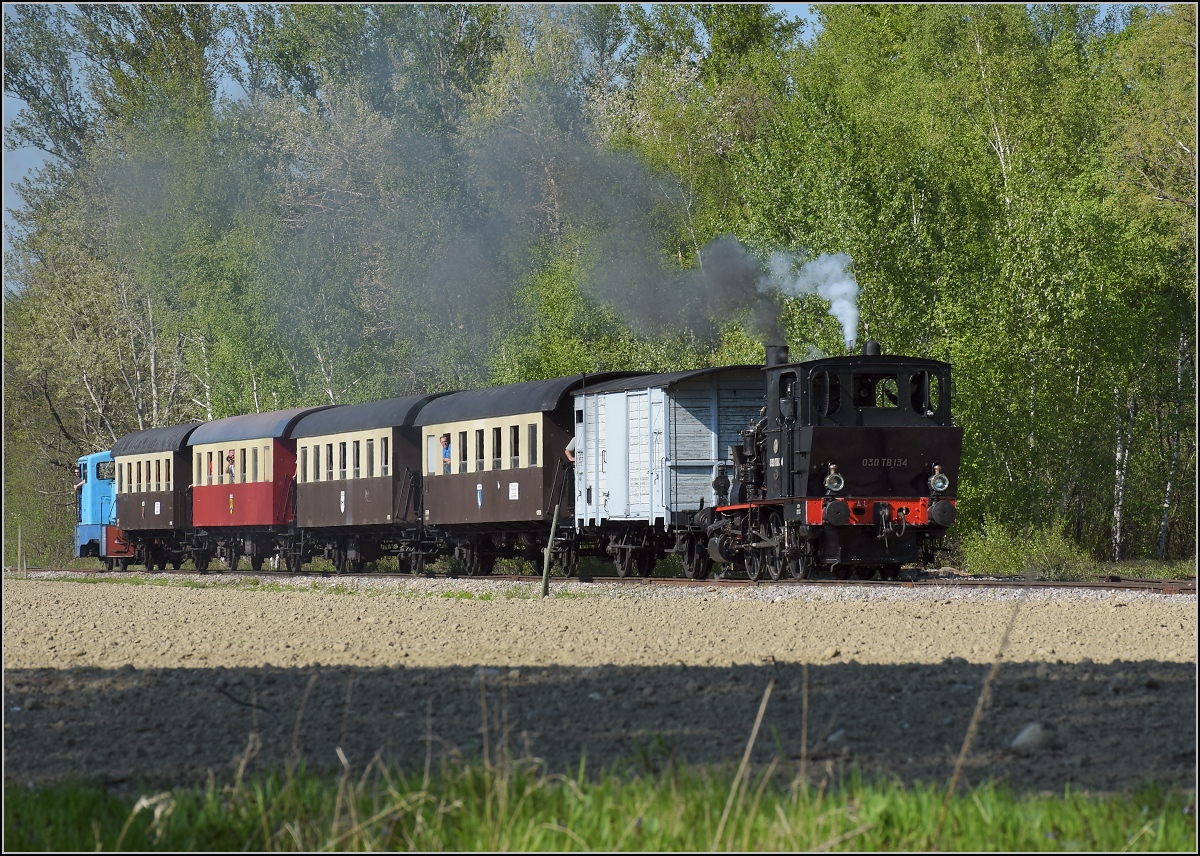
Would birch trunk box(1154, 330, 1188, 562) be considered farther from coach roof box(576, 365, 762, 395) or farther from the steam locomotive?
coach roof box(576, 365, 762, 395)

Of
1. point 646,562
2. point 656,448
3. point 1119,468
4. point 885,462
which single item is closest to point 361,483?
point 646,562

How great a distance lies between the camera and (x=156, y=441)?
35969 millimetres

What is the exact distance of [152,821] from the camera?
18.8 ft

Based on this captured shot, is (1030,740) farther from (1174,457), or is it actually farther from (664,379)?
(1174,457)

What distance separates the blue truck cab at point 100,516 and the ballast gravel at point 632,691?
22985 mm

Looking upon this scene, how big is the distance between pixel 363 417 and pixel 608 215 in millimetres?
12200

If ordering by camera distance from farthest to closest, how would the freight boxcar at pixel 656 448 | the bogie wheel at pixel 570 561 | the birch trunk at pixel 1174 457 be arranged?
the birch trunk at pixel 1174 457, the bogie wheel at pixel 570 561, the freight boxcar at pixel 656 448

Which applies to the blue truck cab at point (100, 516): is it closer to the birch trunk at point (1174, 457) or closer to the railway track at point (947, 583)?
the railway track at point (947, 583)

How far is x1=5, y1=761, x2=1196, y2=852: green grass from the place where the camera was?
5.35 meters

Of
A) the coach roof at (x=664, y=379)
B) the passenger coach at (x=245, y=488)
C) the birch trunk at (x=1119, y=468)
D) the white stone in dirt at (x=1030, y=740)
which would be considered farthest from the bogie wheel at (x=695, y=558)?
the white stone in dirt at (x=1030, y=740)

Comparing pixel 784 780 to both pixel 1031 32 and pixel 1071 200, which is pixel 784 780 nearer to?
pixel 1071 200

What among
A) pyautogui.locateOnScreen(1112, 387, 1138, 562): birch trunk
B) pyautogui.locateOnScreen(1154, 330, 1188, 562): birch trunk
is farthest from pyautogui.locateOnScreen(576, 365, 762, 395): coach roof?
pyautogui.locateOnScreen(1154, 330, 1188, 562): birch trunk

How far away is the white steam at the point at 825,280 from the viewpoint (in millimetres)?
27406

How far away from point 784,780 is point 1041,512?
74.6 ft
